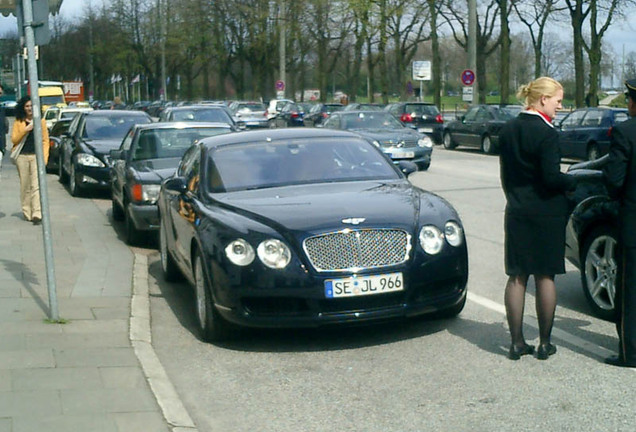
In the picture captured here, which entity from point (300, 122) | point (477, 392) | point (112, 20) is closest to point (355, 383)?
point (477, 392)

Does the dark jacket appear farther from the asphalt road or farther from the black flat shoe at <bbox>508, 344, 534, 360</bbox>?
the asphalt road

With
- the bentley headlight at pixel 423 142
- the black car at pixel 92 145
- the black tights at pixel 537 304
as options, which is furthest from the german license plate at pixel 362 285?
the bentley headlight at pixel 423 142

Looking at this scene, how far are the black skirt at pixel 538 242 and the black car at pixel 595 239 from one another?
4.03ft

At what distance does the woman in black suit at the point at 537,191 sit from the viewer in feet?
20.0

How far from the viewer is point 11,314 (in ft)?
25.6

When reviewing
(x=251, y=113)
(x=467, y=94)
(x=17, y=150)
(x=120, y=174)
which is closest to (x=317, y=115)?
(x=467, y=94)

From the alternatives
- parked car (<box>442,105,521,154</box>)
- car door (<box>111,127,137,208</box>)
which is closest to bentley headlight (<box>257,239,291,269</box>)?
car door (<box>111,127,137,208</box>)

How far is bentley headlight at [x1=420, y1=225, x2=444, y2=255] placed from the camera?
6.90 m

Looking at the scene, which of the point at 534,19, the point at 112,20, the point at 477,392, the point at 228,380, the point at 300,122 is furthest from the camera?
the point at 112,20

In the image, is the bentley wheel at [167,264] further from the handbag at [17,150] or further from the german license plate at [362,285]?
the handbag at [17,150]

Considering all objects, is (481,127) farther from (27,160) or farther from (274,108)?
(274,108)

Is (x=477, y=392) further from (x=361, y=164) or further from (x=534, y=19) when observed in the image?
(x=534, y=19)

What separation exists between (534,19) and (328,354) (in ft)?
180

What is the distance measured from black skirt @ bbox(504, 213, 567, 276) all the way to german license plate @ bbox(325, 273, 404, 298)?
0.86 meters
